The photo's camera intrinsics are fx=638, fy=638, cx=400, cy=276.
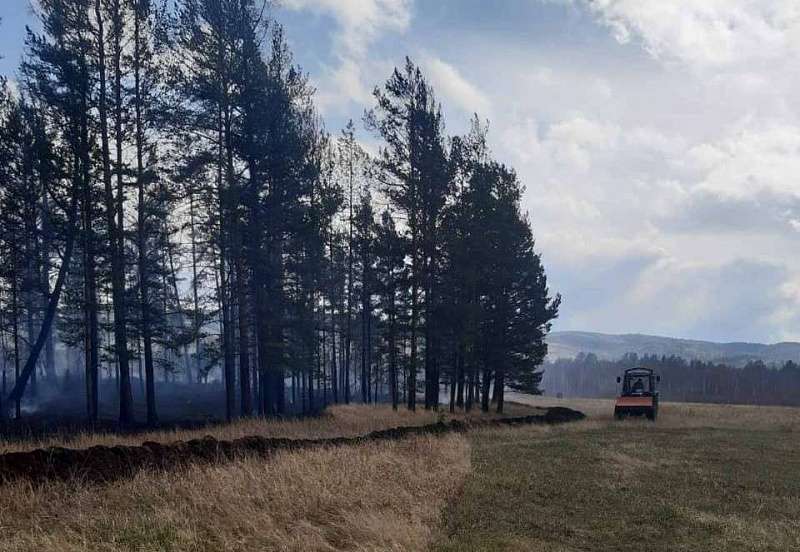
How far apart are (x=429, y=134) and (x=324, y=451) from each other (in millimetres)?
16665

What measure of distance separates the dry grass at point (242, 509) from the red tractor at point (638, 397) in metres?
22.3

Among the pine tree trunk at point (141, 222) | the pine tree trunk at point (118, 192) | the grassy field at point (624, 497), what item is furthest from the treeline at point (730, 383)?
the pine tree trunk at point (118, 192)

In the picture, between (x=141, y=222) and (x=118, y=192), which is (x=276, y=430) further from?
(x=118, y=192)

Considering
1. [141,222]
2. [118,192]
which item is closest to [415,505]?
[141,222]

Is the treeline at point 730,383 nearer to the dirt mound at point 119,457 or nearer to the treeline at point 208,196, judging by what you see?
the treeline at point 208,196

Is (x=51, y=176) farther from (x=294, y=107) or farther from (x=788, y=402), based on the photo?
(x=788, y=402)

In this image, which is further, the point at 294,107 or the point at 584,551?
the point at 294,107

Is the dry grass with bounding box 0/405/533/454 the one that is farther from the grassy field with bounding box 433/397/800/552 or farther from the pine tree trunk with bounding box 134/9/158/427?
the grassy field with bounding box 433/397/800/552

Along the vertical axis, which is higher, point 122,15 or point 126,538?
point 122,15

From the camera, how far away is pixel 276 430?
56.3 feet

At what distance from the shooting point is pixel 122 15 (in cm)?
1970

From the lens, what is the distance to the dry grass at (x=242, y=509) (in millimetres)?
6258

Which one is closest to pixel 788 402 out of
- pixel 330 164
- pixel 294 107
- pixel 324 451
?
pixel 330 164

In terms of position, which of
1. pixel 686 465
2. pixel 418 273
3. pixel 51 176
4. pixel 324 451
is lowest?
pixel 686 465
